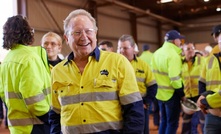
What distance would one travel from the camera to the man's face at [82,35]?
1.83m

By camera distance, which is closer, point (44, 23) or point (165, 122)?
point (165, 122)

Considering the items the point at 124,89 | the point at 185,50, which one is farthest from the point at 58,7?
the point at 124,89

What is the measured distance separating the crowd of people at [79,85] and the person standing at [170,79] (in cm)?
77

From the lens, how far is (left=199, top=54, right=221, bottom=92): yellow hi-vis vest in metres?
2.70

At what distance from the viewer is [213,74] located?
9.02 feet

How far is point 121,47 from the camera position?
380cm

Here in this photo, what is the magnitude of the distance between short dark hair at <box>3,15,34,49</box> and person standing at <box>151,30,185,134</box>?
8.48 feet

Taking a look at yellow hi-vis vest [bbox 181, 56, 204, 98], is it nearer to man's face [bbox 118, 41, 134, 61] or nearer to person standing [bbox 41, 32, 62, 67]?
man's face [bbox 118, 41, 134, 61]

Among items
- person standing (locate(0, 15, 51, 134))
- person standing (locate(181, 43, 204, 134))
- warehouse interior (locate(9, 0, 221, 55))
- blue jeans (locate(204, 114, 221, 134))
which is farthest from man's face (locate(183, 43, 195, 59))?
warehouse interior (locate(9, 0, 221, 55))

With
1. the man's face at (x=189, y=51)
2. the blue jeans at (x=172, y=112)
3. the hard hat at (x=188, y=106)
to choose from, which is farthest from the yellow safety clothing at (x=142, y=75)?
the man's face at (x=189, y=51)

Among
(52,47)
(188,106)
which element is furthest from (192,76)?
(52,47)

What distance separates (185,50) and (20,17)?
10.6 ft

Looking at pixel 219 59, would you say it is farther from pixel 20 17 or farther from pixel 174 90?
pixel 174 90

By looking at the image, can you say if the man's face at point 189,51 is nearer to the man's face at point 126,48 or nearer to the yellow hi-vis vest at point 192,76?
the yellow hi-vis vest at point 192,76
